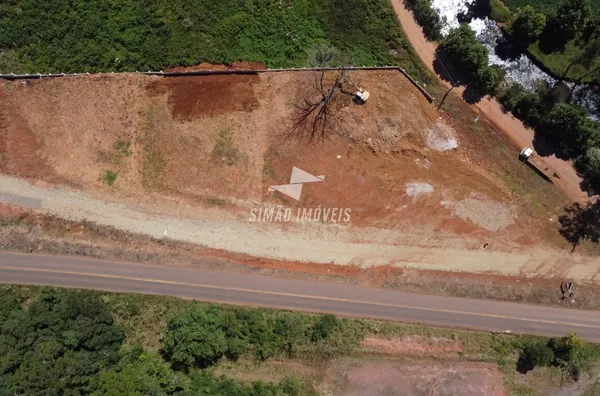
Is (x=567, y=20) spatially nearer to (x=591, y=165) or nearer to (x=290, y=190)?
(x=591, y=165)

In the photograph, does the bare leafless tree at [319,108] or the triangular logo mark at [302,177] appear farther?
→ the bare leafless tree at [319,108]

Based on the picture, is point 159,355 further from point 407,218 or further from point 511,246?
point 511,246

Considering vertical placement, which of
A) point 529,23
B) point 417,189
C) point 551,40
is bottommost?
point 417,189

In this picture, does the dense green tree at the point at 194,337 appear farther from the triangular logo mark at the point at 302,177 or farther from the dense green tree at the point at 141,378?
the triangular logo mark at the point at 302,177

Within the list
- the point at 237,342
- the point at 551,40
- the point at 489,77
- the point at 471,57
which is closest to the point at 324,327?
the point at 237,342

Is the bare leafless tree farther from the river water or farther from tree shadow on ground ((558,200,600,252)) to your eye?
tree shadow on ground ((558,200,600,252))

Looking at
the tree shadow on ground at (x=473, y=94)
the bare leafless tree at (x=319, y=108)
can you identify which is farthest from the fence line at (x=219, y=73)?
the tree shadow on ground at (x=473, y=94)
